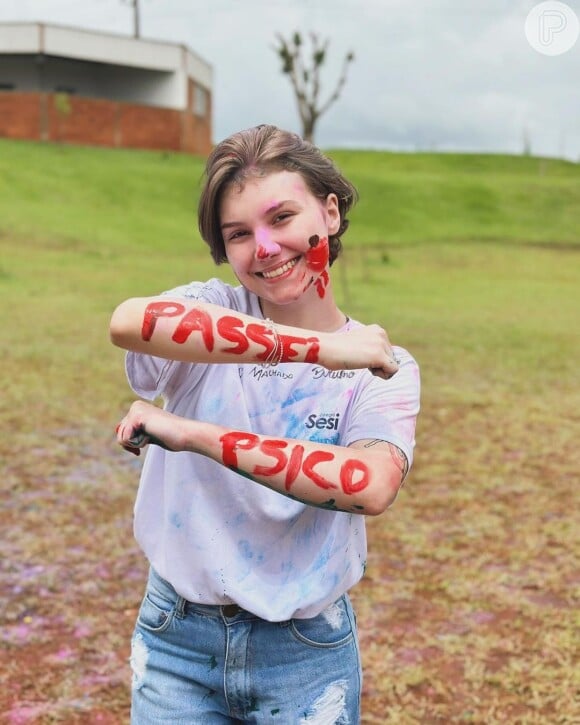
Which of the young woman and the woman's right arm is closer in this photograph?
the woman's right arm

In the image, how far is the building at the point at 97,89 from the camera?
42.8m

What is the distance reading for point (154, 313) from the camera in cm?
195

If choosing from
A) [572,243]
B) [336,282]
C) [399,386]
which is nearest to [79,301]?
[336,282]

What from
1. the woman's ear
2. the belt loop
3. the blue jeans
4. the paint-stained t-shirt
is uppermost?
the woman's ear

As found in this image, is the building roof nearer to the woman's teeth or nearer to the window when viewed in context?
the window

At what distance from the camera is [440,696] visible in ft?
13.3

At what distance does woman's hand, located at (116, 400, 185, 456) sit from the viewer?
76.0 inches

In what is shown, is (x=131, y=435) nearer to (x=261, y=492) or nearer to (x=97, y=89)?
(x=261, y=492)

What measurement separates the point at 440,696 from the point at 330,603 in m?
2.17

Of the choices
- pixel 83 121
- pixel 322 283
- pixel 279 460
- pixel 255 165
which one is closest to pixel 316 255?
pixel 322 283

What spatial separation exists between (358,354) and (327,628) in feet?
2.35

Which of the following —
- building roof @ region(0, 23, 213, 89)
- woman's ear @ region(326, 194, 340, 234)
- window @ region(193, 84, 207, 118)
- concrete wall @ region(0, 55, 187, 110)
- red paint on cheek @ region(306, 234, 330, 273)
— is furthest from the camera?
window @ region(193, 84, 207, 118)

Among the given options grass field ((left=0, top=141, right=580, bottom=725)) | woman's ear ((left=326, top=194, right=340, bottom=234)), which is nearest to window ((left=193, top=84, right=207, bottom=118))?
Answer: grass field ((left=0, top=141, right=580, bottom=725))

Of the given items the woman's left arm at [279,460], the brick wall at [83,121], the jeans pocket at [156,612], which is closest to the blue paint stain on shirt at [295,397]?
the woman's left arm at [279,460]
